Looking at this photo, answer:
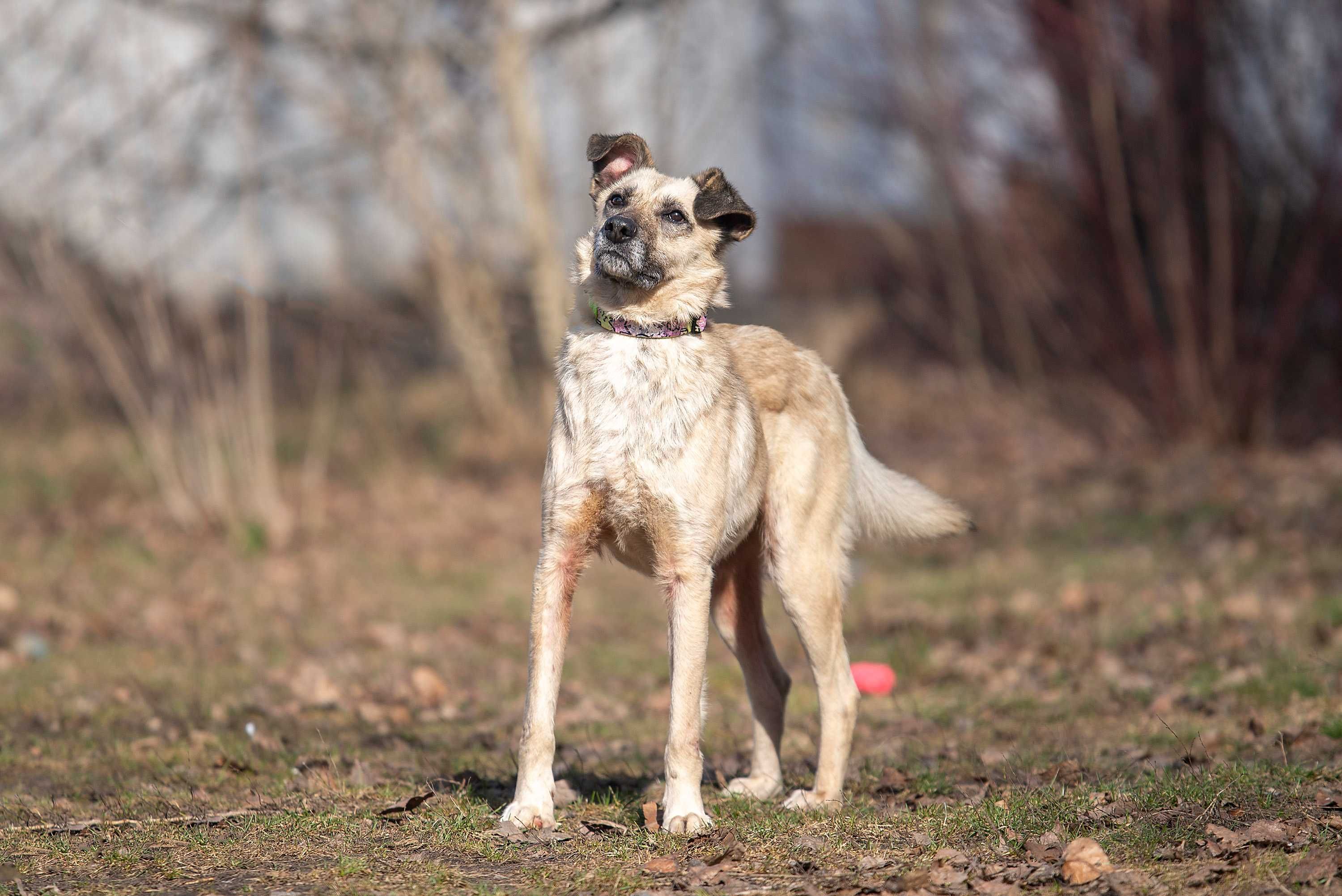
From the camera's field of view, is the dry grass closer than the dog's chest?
Yes

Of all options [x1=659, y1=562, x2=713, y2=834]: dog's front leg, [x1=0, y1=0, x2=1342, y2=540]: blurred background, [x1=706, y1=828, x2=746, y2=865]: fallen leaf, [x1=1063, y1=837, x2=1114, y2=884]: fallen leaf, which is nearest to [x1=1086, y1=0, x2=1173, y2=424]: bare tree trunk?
[x1=0, y1=0, x2=1342, y2=540]: blurred background

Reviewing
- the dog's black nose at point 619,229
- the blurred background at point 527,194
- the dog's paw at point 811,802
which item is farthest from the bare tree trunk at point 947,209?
the dog's paw at point 811,802

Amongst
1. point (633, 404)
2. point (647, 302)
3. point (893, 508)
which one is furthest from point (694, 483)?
point (893, 508)

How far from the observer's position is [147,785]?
4.98 meters

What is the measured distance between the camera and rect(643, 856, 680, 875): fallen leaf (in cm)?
377

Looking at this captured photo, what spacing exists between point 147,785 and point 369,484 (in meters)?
9.38

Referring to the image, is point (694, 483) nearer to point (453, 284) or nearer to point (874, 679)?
point (874, 679)

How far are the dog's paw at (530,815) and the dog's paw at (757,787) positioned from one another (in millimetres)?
915

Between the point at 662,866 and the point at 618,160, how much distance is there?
8.81 feet

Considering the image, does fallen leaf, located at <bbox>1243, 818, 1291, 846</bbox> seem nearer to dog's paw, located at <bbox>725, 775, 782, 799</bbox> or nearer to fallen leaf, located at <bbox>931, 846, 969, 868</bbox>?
fallen leaf, located at <bbox>931, 846, 969, 868</bbox>

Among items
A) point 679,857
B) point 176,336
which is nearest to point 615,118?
point 176,336

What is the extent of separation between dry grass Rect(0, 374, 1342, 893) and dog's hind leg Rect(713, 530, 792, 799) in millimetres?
357

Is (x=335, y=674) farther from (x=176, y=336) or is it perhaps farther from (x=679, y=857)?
(x=176, y=336)

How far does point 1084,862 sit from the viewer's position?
3.66m
